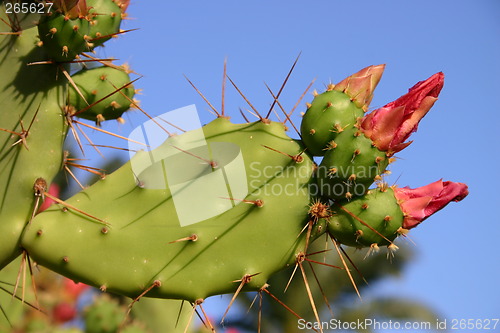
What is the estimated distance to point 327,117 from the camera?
5.82 ft

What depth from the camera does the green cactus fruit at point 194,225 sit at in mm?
1783

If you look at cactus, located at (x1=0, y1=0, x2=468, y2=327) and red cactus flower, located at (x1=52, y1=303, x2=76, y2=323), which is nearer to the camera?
cactus, located at (x1=0, y1=0, x2=468, y2=327)

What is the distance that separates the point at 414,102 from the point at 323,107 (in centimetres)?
24

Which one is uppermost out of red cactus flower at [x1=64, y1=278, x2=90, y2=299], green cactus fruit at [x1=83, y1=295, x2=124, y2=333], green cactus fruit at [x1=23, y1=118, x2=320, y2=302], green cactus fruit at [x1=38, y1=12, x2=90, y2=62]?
green cactus fruit at [x1=38, y1=12, x2=90, y2=62]

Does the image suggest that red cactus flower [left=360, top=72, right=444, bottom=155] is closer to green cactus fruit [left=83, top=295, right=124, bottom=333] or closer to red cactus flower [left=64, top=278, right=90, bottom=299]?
green cactus fruit [left=83, top=295, right=124, bottom=333]

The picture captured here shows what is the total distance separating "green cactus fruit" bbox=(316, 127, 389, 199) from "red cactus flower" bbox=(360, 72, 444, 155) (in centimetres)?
3

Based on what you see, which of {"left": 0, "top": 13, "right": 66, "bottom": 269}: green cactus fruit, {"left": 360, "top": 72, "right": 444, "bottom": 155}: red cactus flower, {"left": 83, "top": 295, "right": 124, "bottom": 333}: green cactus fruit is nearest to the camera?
{"left": 360, "top": 72, "right": 444, "bottom": 155}: red cactus flower

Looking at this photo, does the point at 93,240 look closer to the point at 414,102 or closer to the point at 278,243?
the point at 278,243

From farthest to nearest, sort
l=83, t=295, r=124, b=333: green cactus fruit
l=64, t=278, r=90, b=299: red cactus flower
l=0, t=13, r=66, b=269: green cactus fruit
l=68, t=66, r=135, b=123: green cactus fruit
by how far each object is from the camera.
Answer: l=64, t=278, r=90, b=299: red cactus flower
l=83, t=295, r=124, b=333: green cactus fruit
l=68, t=66, r=135, b=123: green cactus fruit
l=0, t=13, r=66, b=269: green cactus fruit

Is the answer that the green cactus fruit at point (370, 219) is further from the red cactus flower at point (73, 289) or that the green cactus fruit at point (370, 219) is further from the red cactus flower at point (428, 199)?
the red cactus flower at point (73, 289)

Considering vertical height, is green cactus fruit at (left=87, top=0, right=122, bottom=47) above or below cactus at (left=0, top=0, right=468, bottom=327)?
above

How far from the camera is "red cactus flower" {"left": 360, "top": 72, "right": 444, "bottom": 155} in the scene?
1723 millimetres

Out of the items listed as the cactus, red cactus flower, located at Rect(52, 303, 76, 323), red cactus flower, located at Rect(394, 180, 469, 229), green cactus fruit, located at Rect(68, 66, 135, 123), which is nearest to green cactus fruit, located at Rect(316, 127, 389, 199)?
the cactus

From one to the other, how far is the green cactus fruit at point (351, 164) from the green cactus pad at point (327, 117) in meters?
0.02
